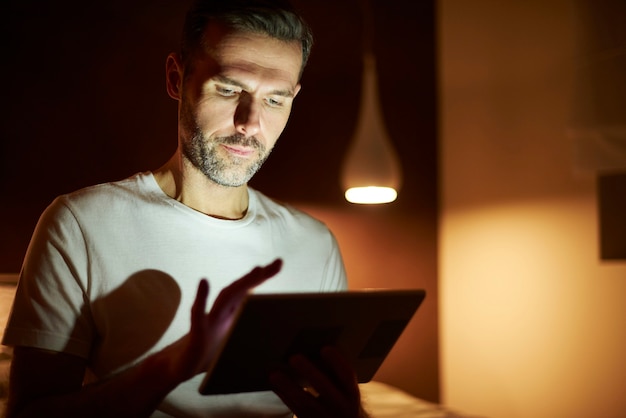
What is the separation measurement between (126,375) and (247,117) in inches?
23.0

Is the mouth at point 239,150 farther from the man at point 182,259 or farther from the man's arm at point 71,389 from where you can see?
the man's arm at point 71,389

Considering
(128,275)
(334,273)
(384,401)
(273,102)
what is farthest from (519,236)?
(128,275)

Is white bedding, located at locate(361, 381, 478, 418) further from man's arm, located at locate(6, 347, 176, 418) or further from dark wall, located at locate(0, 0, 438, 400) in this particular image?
man's arm, located at locate(6, 347, 176, 418)

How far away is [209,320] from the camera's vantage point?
1.03m

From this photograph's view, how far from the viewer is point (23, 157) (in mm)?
2072

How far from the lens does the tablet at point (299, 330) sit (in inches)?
38.7

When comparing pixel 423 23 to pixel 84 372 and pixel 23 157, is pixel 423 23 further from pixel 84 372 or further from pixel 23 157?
pixel 84 372

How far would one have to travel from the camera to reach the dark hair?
4.67 feet

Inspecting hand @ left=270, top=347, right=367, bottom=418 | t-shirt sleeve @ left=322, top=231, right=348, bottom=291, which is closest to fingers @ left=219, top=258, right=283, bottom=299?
hand @ left=270, top=347, right=367, bottom=418

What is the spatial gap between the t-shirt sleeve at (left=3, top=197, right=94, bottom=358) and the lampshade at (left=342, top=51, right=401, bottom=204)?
139 cm

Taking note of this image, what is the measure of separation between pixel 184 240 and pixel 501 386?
199cm

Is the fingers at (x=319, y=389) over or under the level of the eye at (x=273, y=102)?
under

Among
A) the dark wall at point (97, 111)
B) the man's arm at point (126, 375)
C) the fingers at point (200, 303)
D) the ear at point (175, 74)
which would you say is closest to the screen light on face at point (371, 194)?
the dark wall at point (97, 111)

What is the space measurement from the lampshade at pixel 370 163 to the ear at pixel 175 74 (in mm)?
1127
